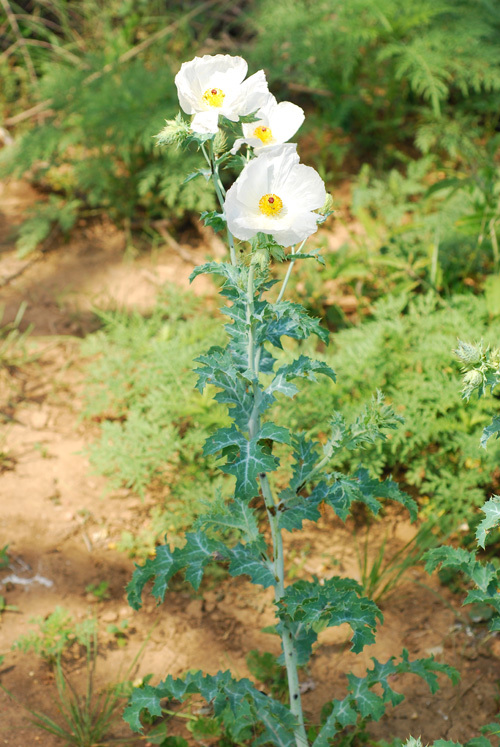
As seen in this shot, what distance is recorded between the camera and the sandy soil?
2289mm

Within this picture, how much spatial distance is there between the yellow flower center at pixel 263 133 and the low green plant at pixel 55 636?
184 centimetres

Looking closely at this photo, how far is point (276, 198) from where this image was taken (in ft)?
4.76

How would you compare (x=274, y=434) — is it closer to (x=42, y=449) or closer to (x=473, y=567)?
(x=473, y=567)

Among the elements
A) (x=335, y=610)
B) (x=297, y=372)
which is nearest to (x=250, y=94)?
(x=297, y=372)

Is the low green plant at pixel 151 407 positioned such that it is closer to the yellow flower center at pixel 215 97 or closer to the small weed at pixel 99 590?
the small weed at pixel 99 590

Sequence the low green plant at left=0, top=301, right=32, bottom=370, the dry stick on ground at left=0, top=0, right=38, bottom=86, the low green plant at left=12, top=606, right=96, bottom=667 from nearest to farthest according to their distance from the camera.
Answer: the low green plant at left=12, top=606, right=96, bottom=667, the low green plant at left=0, top=301, right=32, bottom=370, the dry stick on ground at left=0, top=0, right=38, bottom=86

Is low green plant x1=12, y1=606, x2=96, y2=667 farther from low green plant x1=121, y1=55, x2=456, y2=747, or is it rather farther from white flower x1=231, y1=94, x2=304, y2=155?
white flower x1=231, y1=94, x2=304, y2=155

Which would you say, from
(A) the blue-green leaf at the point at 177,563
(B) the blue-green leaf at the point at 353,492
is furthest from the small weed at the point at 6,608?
(B) the blue-green leaf at the point at 353,492

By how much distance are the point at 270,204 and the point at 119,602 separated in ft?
6.15

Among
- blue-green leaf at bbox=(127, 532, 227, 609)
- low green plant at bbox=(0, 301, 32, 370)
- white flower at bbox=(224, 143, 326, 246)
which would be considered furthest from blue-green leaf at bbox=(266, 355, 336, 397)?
low green plant at bbox=(0, 301, 32, 370)

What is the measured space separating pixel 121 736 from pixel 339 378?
162 centimetres

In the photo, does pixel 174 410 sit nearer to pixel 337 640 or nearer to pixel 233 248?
pixel 337 640

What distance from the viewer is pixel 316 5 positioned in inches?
193

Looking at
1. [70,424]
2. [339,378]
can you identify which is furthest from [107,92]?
[339,378]
